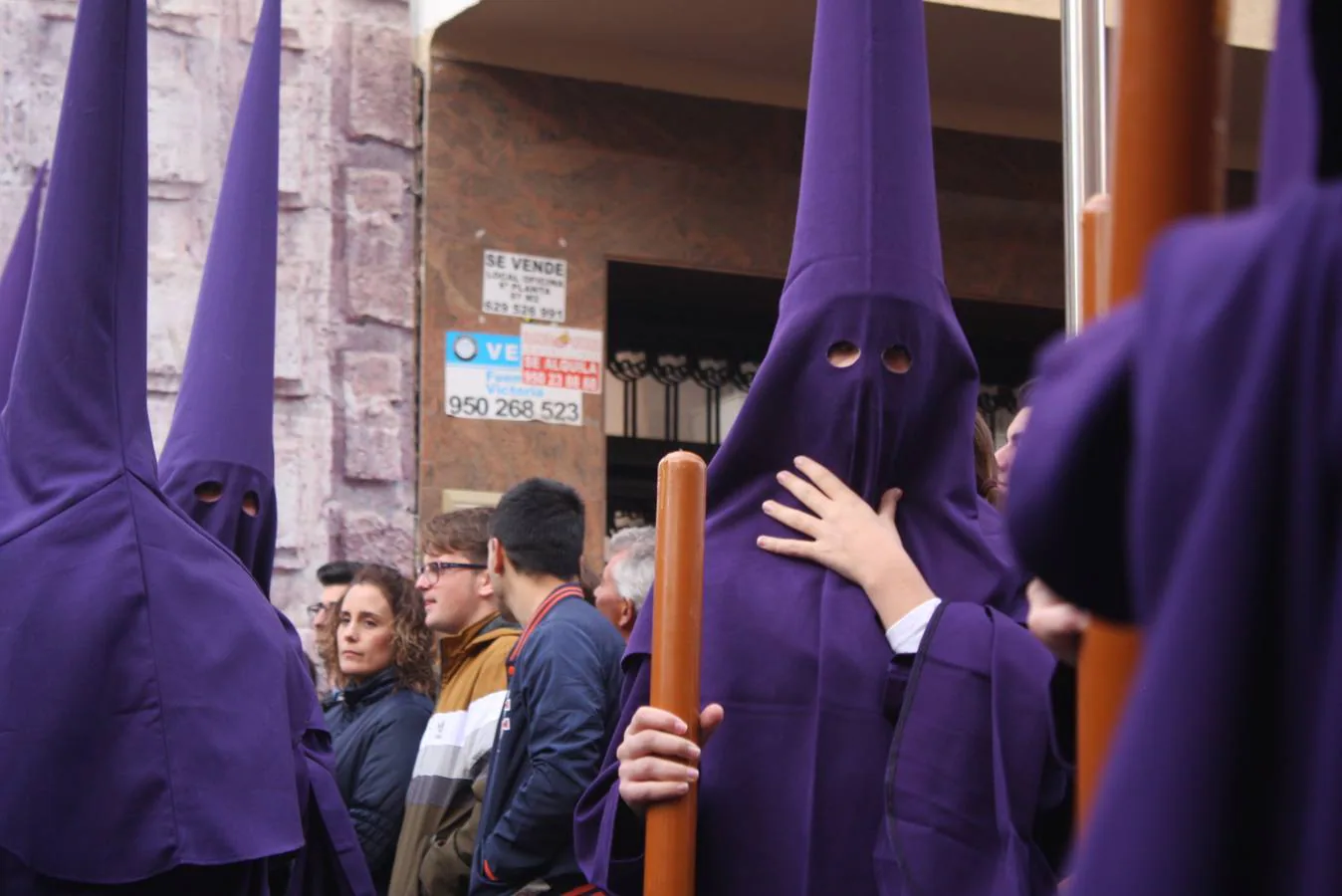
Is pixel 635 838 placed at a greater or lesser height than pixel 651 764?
lesser

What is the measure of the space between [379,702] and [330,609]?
0.62 m

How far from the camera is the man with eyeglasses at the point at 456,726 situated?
4172mm

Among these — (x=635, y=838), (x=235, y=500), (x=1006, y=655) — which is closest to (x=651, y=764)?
(x=635, y=838)

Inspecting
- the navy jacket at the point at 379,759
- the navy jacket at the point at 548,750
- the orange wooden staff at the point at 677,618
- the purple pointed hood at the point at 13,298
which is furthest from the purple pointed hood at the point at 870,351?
the navy jacket at the point at 379,759

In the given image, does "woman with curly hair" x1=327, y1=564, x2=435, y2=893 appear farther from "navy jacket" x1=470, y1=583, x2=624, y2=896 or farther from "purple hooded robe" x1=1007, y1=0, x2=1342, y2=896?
"purple hooded robe" x1=1007, y1=0, x2=1342, y2=896

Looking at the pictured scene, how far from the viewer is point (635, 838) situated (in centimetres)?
258

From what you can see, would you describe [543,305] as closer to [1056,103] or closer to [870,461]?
[1056,103]

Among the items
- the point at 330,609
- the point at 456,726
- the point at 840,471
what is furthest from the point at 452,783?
the point at 840,471

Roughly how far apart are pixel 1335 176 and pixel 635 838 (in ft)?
5.74

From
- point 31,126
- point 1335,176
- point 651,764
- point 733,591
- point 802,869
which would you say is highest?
point 31,126

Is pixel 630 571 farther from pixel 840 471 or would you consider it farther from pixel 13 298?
pixel 840 471

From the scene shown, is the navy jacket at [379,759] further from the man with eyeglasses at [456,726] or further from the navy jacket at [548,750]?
the navy jacket at [548,750]

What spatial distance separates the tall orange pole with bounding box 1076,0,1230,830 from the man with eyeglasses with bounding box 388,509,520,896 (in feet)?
10.4

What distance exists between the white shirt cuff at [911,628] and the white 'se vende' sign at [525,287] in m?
4.63
